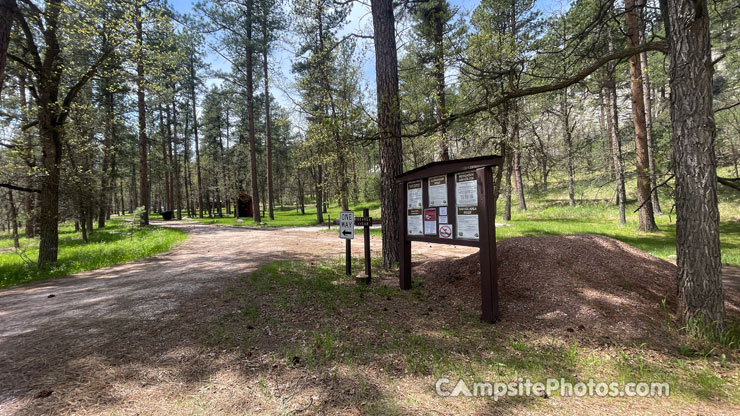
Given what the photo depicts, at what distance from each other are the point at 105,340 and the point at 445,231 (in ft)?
13.8

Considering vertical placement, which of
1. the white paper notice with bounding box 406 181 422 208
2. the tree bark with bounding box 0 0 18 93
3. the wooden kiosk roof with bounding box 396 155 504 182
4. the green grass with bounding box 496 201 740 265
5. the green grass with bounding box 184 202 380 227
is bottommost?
the green grass with bounding box 496 201 740 265

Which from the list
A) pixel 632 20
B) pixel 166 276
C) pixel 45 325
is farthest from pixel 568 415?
pixel 632 20

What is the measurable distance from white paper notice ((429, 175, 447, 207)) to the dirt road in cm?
330

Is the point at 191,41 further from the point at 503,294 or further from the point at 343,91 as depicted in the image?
the point at 503,294

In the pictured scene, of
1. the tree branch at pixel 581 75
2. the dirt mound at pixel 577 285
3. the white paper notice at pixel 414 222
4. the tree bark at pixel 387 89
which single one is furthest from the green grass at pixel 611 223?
the tree bark at pixel 387 89

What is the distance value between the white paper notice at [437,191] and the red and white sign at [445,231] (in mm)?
319

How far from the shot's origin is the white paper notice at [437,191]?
4131 millimetres

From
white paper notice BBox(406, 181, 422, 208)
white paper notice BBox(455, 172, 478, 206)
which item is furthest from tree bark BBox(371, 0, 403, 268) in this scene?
white paper notice BBox(455, 172, 478, 206)

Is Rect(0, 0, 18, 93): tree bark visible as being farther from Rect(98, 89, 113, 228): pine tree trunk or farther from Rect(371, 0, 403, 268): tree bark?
Rect(98, 89, 113, 228): pine tree trunk

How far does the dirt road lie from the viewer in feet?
7.36

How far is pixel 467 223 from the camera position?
3.75 metres

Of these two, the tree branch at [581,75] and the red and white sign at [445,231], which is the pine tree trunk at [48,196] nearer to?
the red and white sign at [445,231]

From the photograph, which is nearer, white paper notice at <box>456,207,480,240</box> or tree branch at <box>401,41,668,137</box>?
tree branch at <box>401,41,668,137</box>

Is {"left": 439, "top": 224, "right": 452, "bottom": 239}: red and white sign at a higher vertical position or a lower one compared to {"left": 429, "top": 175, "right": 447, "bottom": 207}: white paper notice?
lower
